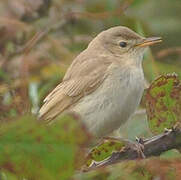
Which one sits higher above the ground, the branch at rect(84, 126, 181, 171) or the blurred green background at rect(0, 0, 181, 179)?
the branch at rect(84, 126, 181, 171)

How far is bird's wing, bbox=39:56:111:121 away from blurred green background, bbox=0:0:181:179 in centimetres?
58

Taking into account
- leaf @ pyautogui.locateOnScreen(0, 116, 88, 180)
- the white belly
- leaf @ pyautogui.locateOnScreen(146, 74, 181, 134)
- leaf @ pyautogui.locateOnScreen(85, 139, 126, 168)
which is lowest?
the white belly

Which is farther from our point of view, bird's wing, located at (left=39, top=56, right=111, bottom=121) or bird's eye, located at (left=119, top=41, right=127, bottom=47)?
bird's eye, located at (left=119, top=41, right=127, bottom=47)

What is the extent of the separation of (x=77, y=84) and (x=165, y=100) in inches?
51.3

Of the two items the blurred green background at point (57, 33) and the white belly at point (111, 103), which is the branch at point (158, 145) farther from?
the blurred green background at point (57, 33)

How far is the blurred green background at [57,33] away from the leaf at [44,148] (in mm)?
2486

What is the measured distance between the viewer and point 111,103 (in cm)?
245

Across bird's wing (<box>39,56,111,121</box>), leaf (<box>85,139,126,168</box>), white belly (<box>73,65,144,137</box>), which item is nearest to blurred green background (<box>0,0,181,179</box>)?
bird's wing (<box>39,56,111,121</box>)

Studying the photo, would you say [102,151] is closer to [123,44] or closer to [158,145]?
[158,145]

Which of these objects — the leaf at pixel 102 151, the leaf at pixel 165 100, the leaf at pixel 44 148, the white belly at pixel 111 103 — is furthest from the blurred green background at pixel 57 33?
the leaf at pixel 44 148

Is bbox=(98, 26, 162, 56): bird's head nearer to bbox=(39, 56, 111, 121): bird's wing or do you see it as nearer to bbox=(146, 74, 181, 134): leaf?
bbox=(39, 56, 111, 121): bird's wing

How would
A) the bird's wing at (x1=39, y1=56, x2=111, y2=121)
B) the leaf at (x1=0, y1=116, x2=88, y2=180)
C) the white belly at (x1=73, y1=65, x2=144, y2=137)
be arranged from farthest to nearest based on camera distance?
the bird's wing at (x1=39, y1=56, x2=111, y2=121) → the white belly at (x1=73, y1=65, x2=144, y2=137) → the leaf at (x1=0, y1=116, x2=88, y2=180)

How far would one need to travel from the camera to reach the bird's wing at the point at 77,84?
2555 millimetres

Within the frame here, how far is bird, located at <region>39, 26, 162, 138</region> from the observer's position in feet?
8.00
